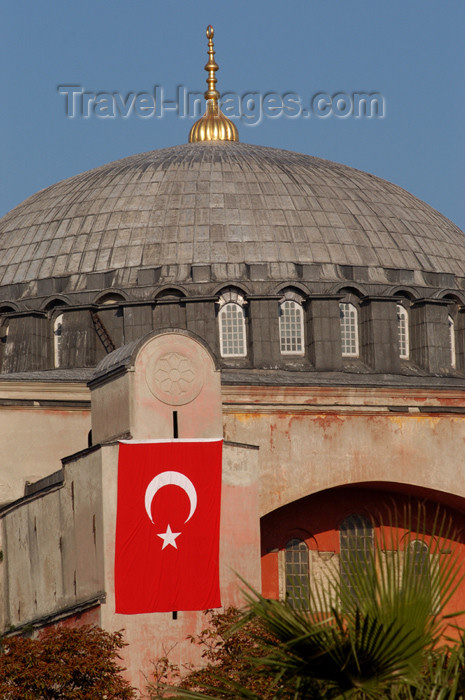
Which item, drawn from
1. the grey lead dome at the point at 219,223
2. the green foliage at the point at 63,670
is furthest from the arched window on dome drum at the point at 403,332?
the green foliage at the point at 63,670

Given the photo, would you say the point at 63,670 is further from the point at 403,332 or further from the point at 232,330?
the point at 403,332

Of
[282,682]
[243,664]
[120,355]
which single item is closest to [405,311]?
[120,355]

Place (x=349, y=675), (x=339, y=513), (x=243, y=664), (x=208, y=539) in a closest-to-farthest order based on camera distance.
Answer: (x=349, y=675)
(x=243, y=664)
(x=208, y=539)
(x=339, y=513)

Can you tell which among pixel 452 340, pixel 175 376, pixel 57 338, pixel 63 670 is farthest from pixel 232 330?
pixel 63 670

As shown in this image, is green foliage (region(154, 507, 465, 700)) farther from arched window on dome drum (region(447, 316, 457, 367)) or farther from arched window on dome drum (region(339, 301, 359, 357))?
arched window on dome drum (region(447, 316, 457, 367))

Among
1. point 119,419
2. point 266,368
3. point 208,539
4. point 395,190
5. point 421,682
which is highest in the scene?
point 395,190

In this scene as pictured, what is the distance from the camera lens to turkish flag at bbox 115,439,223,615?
24750mm

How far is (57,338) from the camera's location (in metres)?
39.9

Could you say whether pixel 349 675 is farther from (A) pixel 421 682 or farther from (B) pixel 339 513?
(B) pixel 339 513

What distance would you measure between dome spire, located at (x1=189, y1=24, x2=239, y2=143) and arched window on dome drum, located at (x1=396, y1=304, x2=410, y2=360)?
36.4ft

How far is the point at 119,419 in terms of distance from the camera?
2661 cm

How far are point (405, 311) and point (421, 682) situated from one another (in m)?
28.8

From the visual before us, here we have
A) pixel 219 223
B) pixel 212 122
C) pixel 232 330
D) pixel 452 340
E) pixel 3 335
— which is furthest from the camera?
pixel 212 122

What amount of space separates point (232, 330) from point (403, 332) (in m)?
4.78
